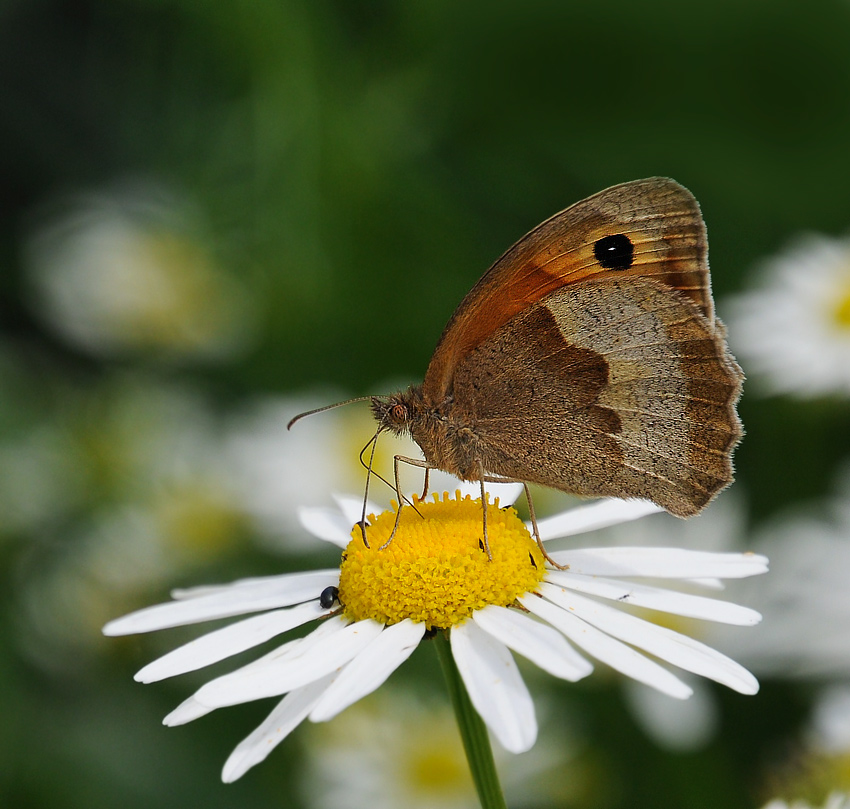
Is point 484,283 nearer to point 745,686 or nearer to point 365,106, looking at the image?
point 745,686

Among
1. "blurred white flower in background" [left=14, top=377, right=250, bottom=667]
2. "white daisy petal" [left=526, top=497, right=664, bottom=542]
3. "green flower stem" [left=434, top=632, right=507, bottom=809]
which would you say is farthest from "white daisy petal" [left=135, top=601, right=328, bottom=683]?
"blurred white flower in background" [left=14, top=377, right=250, bottom=667]

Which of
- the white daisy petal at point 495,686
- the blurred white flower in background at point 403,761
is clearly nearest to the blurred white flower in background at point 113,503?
the blurred white flower in background at point 403,761

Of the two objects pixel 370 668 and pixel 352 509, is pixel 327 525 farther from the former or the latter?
pixel 370 668

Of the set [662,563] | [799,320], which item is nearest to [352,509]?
[662,563]

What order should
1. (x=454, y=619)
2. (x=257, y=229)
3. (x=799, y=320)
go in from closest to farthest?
(x=454, y=619), (x=799, y=320), (x=257, y=229)

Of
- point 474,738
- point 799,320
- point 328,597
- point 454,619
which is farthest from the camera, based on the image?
point 799,320

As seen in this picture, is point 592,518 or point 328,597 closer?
point 328,597
